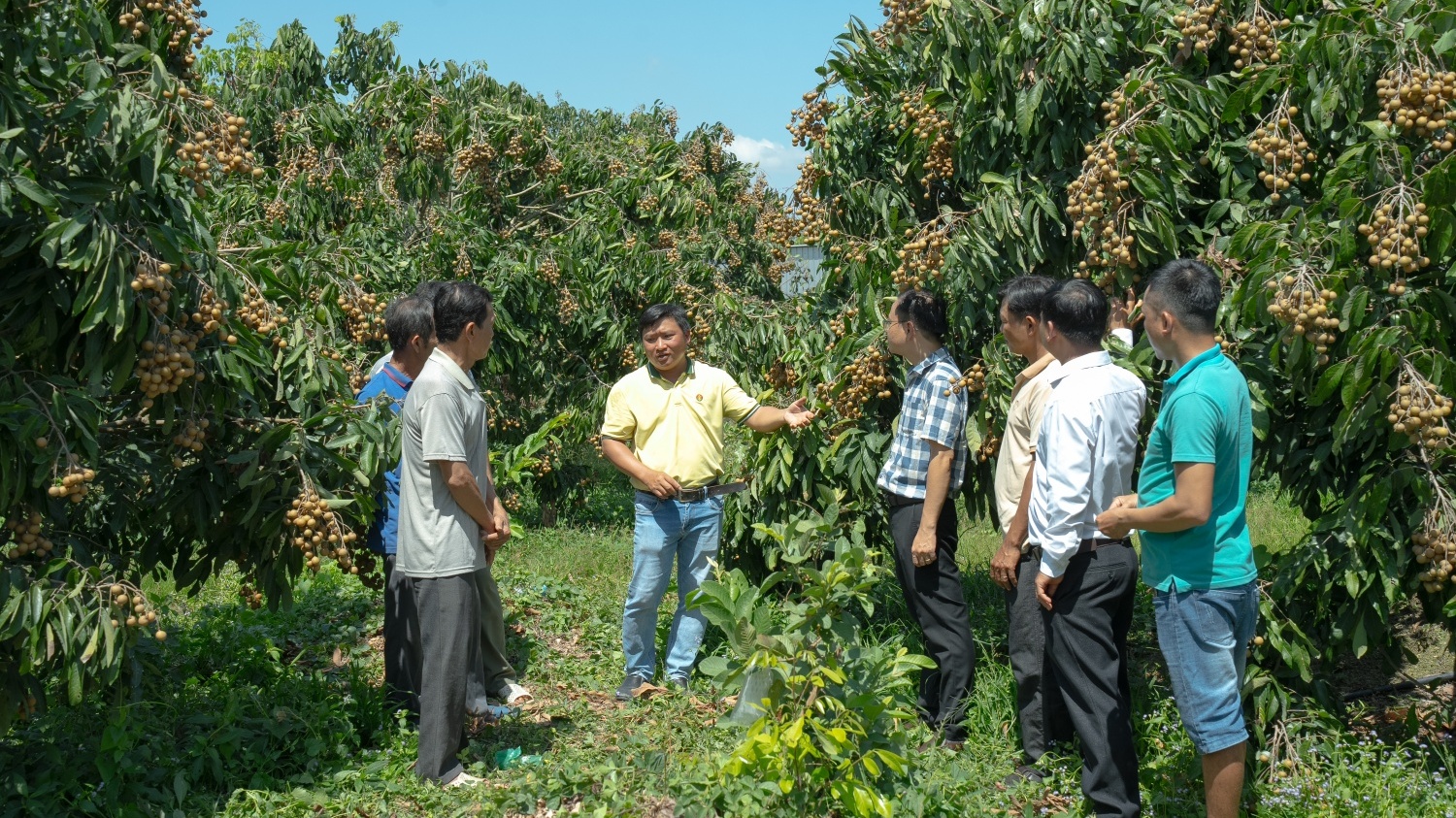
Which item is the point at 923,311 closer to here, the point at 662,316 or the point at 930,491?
the point at 930,491

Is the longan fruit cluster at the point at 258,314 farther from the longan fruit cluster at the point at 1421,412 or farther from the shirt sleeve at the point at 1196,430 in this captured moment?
the longan fruit cluster at the point at 1421,412

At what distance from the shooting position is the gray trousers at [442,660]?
3.72 metres

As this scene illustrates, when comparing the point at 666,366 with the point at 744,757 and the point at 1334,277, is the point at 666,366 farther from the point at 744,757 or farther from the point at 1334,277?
the point at 1334,277

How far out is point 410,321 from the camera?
174 inches

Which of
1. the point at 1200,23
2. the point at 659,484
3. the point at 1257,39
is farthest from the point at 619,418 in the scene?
the point at 1257,39

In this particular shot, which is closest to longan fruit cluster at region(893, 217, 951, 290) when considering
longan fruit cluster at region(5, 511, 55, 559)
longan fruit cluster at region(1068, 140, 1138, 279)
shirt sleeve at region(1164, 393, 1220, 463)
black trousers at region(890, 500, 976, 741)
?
longan fruit cluster at region(1068, 140, 1138, 279)

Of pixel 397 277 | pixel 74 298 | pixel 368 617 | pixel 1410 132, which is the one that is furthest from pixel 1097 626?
pixel 397 277

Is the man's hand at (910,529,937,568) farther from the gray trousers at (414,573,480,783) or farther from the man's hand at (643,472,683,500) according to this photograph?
the gray trousers at (414,573,480,783)

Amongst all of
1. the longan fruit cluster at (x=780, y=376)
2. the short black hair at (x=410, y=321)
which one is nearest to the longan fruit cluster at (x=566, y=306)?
the longan fruit cluster at (x=780, y=376)

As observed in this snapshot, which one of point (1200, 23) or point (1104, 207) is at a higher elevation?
point (1200, 23)

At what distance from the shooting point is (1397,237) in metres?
3.37

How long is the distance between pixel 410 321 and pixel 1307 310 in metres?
3.11

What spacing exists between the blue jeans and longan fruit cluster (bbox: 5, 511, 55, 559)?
210 cm

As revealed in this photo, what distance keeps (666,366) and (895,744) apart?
1871 millimetres
